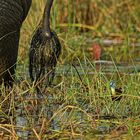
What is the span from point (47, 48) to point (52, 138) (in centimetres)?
160

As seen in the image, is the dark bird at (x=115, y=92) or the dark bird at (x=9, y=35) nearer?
the dark bird at (x=115, y=92)

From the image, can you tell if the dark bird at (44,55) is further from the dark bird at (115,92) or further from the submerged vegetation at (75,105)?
the dark bird at (115,92)

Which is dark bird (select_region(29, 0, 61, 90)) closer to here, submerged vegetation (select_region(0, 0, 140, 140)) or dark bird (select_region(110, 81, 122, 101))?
submerged vegetation (select_region(0, 0, 140, 140))

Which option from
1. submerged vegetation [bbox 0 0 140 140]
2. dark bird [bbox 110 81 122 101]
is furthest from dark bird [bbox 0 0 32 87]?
dark bird [bbox 110 81 122 101]

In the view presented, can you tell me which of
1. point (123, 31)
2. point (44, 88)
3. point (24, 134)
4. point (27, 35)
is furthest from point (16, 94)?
point (123, 31)

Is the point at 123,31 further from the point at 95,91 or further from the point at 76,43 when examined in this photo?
the point at 95,91

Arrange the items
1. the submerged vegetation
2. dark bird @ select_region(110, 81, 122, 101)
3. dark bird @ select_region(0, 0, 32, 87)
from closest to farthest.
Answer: the submerged vegetation → dark bird @ select_region(110, 81, 122, 101) → dark bird @ select_region(0, 0, 32, 87)

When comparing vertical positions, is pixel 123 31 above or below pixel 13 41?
below

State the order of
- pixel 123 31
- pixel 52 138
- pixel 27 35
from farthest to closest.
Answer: pixel 123 31
pixel 27 35
pixel 52 138

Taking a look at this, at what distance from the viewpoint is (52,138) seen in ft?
14.0

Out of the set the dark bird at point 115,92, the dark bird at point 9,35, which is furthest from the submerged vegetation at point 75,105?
the dark bird at point 9,35

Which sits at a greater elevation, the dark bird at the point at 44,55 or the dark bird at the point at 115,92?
the dark bird at the point at 44,55

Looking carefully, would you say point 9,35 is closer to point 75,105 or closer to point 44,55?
point 44,55

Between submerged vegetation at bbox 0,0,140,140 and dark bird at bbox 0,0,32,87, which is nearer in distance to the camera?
submerged vegetation at bbox 0,0,140,140
